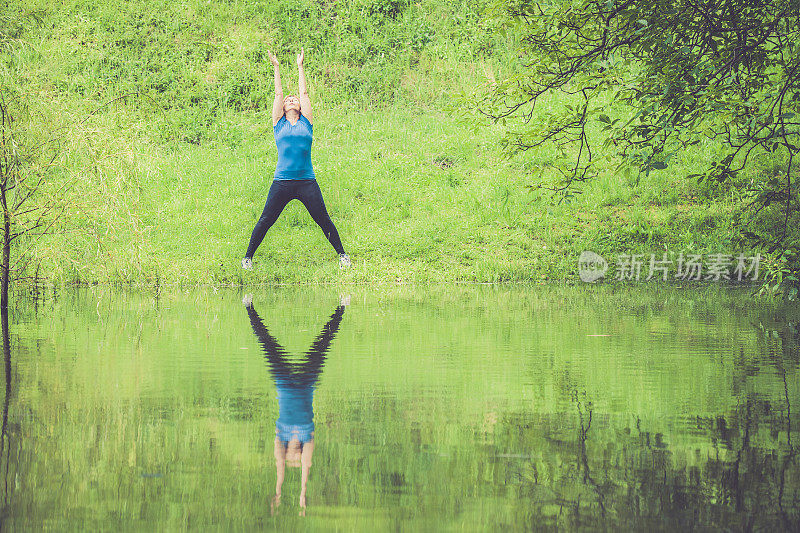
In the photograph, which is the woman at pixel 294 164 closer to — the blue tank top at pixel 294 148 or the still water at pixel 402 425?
the blue tank top at pixel 294 148

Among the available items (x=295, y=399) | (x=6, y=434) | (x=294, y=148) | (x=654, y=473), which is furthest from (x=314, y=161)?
(x=654, y=473)

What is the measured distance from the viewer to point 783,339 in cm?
917

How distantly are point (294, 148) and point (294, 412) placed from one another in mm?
9865

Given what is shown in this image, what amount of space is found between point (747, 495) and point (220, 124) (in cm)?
2168

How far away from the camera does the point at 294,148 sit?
15.3 metres

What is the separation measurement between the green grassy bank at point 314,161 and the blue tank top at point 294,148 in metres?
1.93

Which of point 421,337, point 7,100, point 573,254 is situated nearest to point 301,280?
point 573,254

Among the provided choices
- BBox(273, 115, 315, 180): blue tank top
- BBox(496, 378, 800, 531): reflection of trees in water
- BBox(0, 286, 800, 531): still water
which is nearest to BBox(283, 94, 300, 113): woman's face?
BBox(273, 115, 315, 180): blue tank top

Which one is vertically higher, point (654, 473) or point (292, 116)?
point (292, 116)

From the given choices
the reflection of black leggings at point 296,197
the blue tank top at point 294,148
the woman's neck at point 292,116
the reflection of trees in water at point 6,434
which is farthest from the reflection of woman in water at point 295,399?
the woman's neck at point 292,116

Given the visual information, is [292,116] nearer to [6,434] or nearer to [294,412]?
[294,412]

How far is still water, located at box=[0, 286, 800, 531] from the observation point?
12.7 feet

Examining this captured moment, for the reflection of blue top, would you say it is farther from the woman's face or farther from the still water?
the woman's face

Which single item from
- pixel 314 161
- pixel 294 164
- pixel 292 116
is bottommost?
pixel 294 164
